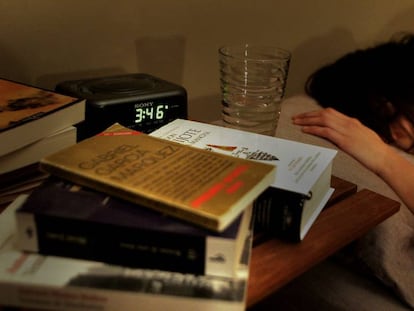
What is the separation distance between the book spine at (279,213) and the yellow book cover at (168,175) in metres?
0.03

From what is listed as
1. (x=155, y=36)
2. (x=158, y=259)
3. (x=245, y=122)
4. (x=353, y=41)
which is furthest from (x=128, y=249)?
(x=353, y=41)

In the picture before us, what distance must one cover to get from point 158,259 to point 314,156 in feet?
0.96

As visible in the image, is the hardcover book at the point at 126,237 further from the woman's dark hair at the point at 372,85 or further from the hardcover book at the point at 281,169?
the woman's dark hair at the point at 372,85

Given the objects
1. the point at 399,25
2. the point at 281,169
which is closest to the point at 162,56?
the point at 281,169

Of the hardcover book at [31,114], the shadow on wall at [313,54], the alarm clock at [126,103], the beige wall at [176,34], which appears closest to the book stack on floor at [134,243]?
the hardcover book at [31,114]

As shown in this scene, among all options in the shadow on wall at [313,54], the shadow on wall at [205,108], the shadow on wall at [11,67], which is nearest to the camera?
the shadow on wall at [11,67]

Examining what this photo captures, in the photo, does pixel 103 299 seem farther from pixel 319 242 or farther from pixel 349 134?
pixel 349 134

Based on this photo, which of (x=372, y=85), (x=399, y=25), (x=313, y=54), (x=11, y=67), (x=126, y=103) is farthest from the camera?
(x=399, y=25)

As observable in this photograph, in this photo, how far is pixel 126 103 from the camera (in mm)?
833

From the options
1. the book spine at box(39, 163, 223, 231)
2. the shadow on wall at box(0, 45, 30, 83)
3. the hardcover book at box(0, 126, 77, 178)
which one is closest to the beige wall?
the shadow on wall at box(0, 45, 30, 83)

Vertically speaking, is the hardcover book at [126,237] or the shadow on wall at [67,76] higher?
the shadow on wall at [67,76]

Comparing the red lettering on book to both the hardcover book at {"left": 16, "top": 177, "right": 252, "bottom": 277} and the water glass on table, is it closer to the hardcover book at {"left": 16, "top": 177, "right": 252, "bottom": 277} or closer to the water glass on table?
the hardcover book at {"left": 16, "top": 177, "right": 252, "bottom": 277}

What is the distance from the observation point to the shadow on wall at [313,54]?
147cm

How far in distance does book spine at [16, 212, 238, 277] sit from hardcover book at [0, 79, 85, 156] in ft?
0.50
